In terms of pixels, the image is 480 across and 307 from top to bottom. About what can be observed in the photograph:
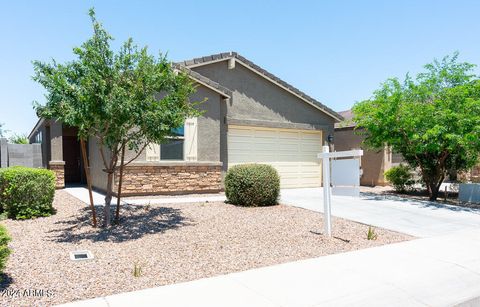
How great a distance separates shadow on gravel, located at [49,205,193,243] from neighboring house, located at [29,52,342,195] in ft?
8.51

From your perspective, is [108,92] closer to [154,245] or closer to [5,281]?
[154,245]

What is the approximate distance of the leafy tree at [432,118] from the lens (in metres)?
11.4

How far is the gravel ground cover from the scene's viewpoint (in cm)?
468

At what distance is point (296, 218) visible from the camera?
9078mm

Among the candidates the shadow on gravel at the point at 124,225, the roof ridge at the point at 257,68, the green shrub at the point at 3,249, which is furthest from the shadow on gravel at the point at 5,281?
the roof ridge at the point at 257,68

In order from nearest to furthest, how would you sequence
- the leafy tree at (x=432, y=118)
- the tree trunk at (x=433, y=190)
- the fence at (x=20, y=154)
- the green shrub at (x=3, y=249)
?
1. the green shrub at (x=3, y=249)
2. the leafy tree at (x=432, y=118)
3. the tree trunk at (x=433, y=190)
4. the fence at (x=20, y=154)

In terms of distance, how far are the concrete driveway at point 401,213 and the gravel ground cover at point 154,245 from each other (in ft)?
2.55

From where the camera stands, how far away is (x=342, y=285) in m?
4.76

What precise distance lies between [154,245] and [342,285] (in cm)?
352

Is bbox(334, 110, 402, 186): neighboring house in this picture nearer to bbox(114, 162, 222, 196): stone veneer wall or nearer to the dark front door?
bbox(114, 162, 222, 196): stone veneer wall

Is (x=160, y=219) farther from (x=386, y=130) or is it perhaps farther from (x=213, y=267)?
(x=386, y=130)

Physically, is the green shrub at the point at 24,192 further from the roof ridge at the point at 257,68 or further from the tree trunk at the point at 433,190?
the tree trunk at the point at 433,190


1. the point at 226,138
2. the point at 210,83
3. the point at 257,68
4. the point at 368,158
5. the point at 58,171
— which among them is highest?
the point at 257,68

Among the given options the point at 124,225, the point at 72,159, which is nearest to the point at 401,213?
the point at 124,225
